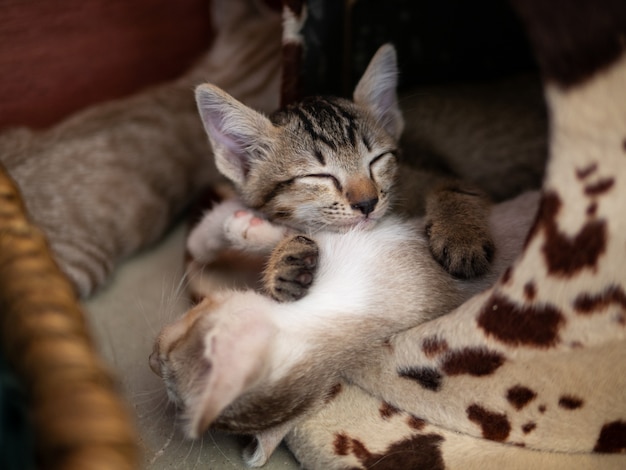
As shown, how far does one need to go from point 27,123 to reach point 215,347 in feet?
5.61

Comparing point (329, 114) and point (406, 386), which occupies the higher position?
point (329, 114)

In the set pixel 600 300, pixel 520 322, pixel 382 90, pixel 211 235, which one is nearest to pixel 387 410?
pixel 520 322

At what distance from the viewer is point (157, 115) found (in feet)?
7.88

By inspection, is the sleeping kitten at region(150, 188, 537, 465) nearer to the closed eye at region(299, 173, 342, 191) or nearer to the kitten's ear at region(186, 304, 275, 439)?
the kitten's ear at region(186, 304, 275, 439)

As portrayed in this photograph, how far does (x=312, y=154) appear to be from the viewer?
1.60 m

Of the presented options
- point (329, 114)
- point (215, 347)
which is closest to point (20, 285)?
point (215, 347)

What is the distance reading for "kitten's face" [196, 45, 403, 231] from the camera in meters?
1.53

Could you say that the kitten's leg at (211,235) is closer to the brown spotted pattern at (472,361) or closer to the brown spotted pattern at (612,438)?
the brown spotted pattern at (472,361)

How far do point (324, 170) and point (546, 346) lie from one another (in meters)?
0.68

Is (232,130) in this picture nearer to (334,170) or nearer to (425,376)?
(334,170)

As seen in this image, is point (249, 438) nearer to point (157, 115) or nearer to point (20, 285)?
point (20, 285)

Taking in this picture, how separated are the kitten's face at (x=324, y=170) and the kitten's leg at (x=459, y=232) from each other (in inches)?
5.3

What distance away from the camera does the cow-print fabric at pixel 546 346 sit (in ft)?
3.30

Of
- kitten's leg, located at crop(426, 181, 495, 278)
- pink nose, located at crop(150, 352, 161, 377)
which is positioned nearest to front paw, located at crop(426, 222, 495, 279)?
kitten's leg, located at crop(426, 181, 495, 278)
